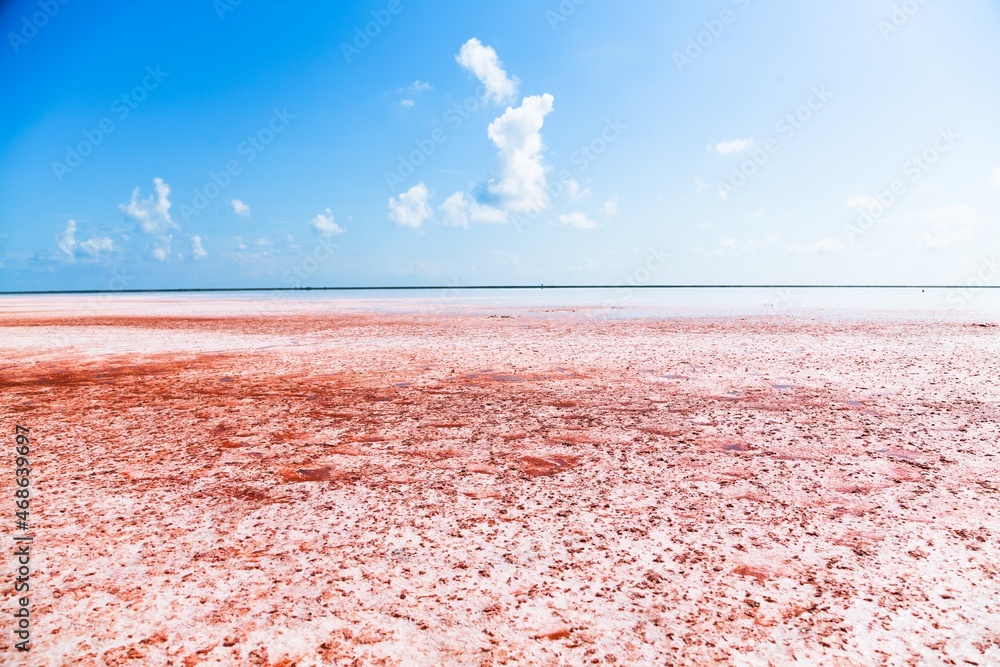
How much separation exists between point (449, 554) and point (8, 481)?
141 inches

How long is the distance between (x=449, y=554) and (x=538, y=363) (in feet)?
23.1

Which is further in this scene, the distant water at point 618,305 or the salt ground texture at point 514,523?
the distant water at point 618,305

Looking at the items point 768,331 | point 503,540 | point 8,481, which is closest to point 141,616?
point 503,540

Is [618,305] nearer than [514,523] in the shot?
No

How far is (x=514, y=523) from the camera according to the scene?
11.1 ft

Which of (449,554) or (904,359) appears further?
(904,359)

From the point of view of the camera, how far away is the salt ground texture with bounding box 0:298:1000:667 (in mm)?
2301

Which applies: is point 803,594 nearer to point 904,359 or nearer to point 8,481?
point 8,481

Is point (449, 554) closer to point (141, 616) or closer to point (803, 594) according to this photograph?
point (141, 616)

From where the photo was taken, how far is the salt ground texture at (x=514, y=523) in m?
2.30

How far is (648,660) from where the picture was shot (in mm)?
2160

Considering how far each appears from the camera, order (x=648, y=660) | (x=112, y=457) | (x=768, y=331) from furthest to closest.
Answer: (x=768, y=331)
(x=112, y=457)
(x=648, y=660)

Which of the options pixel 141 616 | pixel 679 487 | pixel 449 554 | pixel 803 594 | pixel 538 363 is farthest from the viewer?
pixel 538 363

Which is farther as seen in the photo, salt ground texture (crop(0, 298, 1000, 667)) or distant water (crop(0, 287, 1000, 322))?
distant water (crop(0, 287, 1000, 322))
